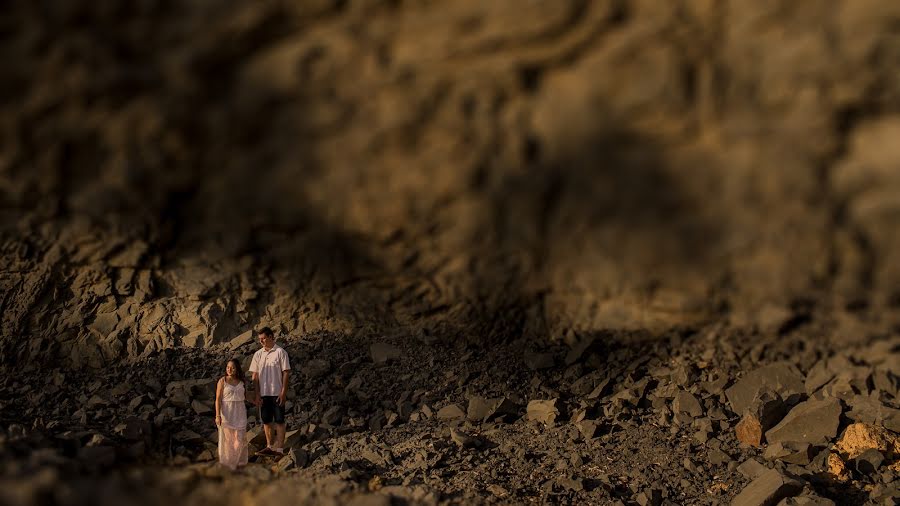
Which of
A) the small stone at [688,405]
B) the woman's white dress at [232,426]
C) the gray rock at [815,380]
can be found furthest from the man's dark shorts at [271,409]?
the gray rock at [815,380]

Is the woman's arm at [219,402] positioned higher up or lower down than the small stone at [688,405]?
higher up

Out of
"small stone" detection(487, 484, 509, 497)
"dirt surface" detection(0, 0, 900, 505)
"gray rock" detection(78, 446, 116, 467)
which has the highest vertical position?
"dirt surface" detection(0, 0, 900, 505)

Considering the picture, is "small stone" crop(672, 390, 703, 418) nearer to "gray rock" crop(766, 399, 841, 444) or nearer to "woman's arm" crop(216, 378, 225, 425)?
"gray rock" crop(766, 399, 841, 444)

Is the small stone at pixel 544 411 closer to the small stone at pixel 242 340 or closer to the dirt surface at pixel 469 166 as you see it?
the small stone at pixel 242 340

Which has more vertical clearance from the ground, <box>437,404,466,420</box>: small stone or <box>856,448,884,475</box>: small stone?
<box>437,404,466,420</box>: small stone

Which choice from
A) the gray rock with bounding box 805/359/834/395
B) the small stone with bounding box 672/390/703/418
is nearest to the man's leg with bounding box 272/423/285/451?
the small stone with bounding box 672/390/703/418
